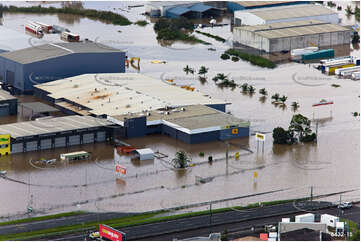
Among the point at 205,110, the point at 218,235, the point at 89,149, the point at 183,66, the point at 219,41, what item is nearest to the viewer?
→ the point at 218,235

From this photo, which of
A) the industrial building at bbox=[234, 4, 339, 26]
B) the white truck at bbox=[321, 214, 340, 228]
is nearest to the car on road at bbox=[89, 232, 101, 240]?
the white truck at bbox=[321, 214, 340, 228]

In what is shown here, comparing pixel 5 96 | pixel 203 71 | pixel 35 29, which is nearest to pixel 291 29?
pixel 203 71

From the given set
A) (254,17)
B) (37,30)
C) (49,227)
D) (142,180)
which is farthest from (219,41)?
(49,227)

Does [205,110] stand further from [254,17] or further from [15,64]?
[254,17]

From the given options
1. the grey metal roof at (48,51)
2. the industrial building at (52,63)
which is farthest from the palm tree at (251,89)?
the grey metal roof at (48,51)

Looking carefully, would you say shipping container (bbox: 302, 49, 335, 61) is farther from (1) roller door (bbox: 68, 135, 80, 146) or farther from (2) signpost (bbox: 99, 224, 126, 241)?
(2) signpost (bbox: 99, 224, 126, 241)
